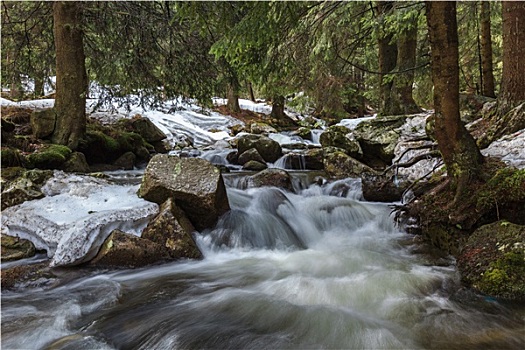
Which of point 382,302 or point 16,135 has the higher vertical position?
point 16,135

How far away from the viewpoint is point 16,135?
8.22 m

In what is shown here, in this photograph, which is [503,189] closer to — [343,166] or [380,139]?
[343,166]

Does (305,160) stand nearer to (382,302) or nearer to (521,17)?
(521,17)

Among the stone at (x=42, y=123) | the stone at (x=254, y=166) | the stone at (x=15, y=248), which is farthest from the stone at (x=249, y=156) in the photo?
the stone at (x=15, y=248)

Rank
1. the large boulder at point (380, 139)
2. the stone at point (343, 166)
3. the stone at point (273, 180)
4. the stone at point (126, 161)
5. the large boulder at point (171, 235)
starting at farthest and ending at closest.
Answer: the stone at point (126, 161) → the large boulder at point (380, 139) → the stone at point (343, 166) → the stone at point (273, 180) → the large boulder at point (171, 235)

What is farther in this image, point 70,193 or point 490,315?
point 70,193

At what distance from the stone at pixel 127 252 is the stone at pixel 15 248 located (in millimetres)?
869

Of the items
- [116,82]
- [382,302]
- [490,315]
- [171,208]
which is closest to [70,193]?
[171,208]

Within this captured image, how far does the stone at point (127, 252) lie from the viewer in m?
4.41

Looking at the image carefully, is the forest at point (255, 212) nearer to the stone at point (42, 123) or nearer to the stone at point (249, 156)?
the stone at point (42, 123)

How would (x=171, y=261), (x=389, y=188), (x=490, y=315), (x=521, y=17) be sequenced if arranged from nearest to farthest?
(x=490, y=315)
(x=171, y=261)
(x=521, y=17)
(x=389, y=188)

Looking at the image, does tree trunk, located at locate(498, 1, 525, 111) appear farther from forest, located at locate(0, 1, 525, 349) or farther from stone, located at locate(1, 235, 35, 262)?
stone, located at locate(1, 235, 35, 262)

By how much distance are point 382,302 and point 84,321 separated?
3.15m

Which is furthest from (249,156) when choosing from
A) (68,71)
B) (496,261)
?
(496,261)
